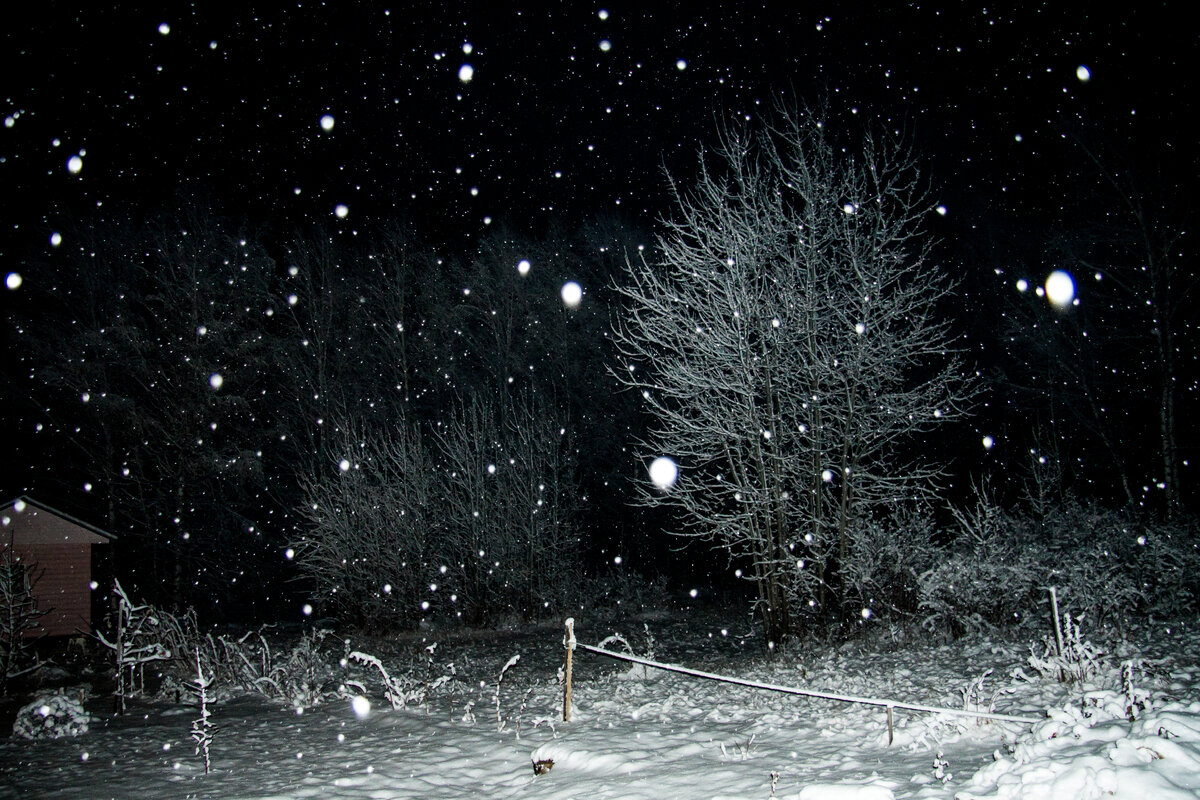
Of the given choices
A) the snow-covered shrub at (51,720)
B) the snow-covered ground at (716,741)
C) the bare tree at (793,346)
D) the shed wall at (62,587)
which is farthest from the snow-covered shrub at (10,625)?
the bare tree at (793,346)

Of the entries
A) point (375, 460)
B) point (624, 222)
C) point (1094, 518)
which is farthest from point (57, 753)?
point (624, 222)

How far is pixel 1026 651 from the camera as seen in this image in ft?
27.5

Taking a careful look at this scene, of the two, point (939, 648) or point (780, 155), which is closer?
point (939, 648)

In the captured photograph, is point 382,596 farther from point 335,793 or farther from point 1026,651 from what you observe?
point 1026,651

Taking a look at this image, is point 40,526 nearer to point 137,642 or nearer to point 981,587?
point 137,642

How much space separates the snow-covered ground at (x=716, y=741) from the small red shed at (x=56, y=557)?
11869 mm

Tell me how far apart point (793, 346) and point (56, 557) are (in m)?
20.8

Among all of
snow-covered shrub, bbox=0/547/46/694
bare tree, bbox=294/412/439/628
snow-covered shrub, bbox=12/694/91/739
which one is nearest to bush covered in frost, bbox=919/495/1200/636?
snow-covered shrub, bbox=12/694/91/739

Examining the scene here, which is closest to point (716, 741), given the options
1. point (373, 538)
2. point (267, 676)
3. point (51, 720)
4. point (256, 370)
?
point (267, 676)

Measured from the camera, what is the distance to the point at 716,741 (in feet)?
21.1

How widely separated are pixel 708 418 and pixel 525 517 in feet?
35.6

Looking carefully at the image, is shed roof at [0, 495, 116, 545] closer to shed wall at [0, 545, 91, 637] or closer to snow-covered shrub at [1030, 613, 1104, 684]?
shed wall at [0, 545, 91, 637]

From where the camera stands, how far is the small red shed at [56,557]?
1900 cm

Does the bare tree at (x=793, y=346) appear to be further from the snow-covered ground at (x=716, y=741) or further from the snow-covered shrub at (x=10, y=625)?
the snow-covered shrub at (x=10, y=625)
